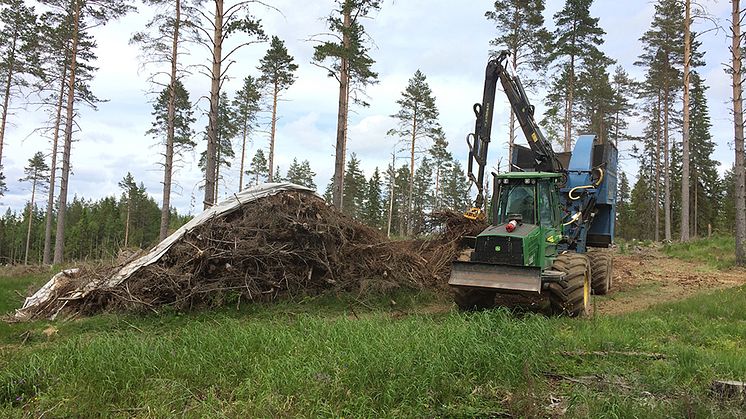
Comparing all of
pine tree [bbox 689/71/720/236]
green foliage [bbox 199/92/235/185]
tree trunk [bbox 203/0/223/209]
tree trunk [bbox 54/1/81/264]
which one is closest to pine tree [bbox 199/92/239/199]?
green foliage [bbox 199/92/235/185]

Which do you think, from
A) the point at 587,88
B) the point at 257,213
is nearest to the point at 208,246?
the point at 257,213

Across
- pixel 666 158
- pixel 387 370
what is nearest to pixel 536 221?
pixel 387 370

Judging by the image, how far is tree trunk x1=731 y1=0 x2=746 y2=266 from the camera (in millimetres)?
13930

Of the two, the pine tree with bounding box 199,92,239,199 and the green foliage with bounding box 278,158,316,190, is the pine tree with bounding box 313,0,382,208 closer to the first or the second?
the pine tree with bounding box 199,92,239,199

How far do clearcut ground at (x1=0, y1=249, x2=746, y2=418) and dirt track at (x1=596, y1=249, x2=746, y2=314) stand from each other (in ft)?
7.91

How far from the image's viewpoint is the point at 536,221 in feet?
28.0

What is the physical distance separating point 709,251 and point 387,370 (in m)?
17.2

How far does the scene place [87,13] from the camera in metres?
20.0

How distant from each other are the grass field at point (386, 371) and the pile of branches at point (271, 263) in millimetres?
1486

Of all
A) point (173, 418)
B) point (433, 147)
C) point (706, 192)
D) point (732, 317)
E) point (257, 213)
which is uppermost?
point (433, 147)

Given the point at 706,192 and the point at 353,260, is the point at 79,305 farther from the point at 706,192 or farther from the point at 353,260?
the point at 706,192

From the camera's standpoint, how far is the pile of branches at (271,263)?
841cm

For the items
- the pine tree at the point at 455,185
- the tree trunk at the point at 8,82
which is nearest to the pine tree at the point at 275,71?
the tree trunk at the point at 8,82

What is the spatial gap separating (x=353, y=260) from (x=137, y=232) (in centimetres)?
5282
